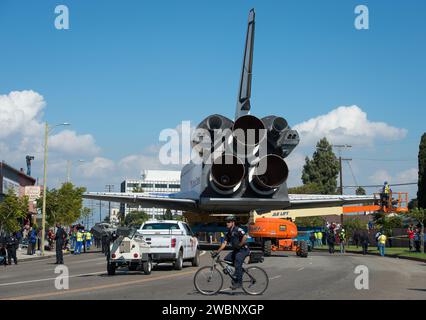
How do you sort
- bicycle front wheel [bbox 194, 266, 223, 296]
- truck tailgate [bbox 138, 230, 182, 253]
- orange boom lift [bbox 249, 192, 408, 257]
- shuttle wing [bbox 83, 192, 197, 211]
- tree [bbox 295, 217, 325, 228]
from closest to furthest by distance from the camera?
bicycle front wheel [bbox 194, 266, 223, 296]
truck tailgate [bbox 138, 230, 182, 253]
orange boom lift [bbox 249, 192, 408, 257]
shuttle wing [bbox 83, 192, 197, 211]
tree [bbox 295, 217, 325, 228]

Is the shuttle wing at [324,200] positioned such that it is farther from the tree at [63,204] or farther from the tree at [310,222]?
the tree at [310,222]

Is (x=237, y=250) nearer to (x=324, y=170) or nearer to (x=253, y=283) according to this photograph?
(x=253, y=283)

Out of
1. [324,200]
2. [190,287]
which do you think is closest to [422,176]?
[324,200]

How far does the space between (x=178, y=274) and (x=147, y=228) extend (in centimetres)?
293

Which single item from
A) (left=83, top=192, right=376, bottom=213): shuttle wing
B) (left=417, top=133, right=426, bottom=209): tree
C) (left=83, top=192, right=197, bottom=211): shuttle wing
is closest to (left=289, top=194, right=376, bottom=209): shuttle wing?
(left=83, top=192, right=376, bottom=213): shuttle wing

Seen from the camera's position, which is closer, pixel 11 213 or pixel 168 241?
pixel 168 241

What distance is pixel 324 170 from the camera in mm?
119062

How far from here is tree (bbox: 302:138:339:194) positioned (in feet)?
390

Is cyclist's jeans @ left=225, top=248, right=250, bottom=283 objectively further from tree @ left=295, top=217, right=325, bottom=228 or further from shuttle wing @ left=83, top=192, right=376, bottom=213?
tree @ left=295, top=217, right=325, bottom=228

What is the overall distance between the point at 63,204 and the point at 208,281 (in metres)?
47.4

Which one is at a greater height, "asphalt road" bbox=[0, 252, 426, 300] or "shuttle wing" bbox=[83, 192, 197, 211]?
"shuttle wing" bbox=[83, 192, 197, 211]

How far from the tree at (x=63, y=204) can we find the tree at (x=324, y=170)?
5743 cm

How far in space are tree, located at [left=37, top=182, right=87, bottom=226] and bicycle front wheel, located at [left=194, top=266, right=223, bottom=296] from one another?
41.5 meters
